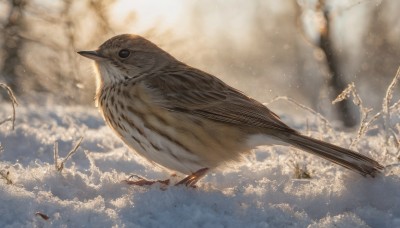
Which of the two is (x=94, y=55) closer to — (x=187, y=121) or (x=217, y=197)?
(x=187, y=121)

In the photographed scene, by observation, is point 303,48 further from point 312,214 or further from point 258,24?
point 312,214

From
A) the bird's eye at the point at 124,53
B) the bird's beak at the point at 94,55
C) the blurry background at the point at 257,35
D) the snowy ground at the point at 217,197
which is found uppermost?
the blurry background at the point at 257,35

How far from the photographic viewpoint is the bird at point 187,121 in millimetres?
4621

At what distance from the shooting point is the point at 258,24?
728 inches

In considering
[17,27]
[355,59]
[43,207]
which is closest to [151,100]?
[43,207]

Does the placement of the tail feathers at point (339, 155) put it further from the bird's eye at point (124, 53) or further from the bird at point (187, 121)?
the bird's eye at point (124, 53)

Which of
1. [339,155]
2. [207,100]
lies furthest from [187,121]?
[339,155]

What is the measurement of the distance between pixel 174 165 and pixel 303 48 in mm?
14148

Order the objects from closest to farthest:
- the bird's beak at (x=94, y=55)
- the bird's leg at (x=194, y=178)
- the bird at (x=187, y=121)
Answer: the bird's leg at (x=194, y=178) < the bird at (x=187, y=121) < the bird's beak at (x=94, y=55)

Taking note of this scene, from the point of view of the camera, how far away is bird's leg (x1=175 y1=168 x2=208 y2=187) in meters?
4.41

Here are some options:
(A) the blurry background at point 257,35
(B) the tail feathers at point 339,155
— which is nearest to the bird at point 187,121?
(B) the tail feathers at point 339,155

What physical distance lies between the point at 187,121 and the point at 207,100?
322 mm

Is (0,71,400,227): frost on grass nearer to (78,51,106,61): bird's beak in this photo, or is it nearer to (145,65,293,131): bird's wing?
(145,65,293,131): bird's wing

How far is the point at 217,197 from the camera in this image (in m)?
3.89
